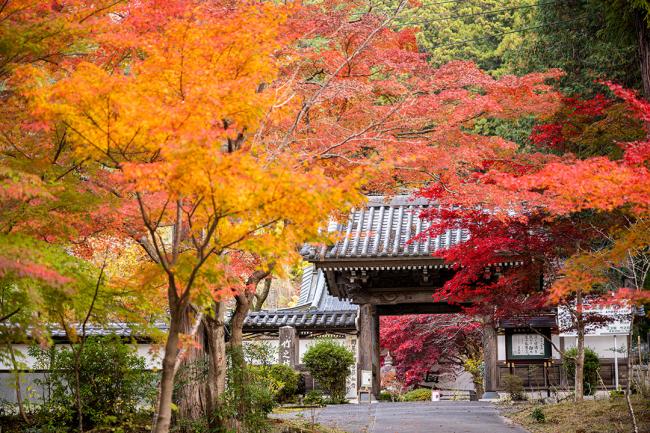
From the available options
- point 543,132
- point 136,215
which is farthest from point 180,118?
point 543,132

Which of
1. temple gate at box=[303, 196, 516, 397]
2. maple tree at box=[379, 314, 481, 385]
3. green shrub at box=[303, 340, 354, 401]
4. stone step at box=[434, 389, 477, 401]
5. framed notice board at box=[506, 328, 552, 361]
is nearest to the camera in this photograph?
temple gate at box=[303, 196, 516, 397]

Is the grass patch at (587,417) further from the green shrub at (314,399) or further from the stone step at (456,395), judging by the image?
the stone step at (456,395)

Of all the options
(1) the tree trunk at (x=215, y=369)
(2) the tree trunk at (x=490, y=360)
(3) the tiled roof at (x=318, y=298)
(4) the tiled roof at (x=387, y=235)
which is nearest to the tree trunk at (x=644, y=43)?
(4) the tiled roof at (x=387, y=235)

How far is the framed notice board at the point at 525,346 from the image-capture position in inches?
755

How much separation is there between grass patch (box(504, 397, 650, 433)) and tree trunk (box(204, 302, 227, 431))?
4806 mm

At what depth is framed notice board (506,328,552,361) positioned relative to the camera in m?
19.2

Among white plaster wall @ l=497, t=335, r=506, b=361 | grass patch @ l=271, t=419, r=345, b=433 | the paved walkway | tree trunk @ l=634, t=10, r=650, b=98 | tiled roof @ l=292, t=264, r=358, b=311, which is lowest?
the paved walkway

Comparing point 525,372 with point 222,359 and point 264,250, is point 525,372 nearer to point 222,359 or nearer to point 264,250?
point 222,359

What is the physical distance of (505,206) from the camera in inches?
410

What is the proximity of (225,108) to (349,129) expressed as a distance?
4.67m

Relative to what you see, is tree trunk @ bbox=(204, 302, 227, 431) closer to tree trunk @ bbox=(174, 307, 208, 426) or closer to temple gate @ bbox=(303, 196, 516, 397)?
tree trunk @ bbox=(174, 307, 208, 426)

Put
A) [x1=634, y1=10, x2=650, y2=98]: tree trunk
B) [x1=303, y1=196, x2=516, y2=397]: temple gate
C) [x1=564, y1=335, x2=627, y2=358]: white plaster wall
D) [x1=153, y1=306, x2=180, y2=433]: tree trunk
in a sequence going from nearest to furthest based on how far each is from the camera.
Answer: [x1=153, y1=306, x2=180, y2=433]: tree trunk → [x1=634, y1=10, x2=650, y2=98]: tree trunk → [x1=303, y1=196, x2=516, y2=397]: temple gate → [x1=564, y1=335, x2=627, y2=358]: white plaster wall

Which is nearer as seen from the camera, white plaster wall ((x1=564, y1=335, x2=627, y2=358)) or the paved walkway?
the paved walkway

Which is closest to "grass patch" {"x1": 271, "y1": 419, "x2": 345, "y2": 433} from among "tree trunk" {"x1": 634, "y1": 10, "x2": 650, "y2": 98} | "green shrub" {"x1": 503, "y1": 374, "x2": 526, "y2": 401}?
"green shrub" {"x1": 503, "y1": 374, "x2": 526, "y2": 401}
